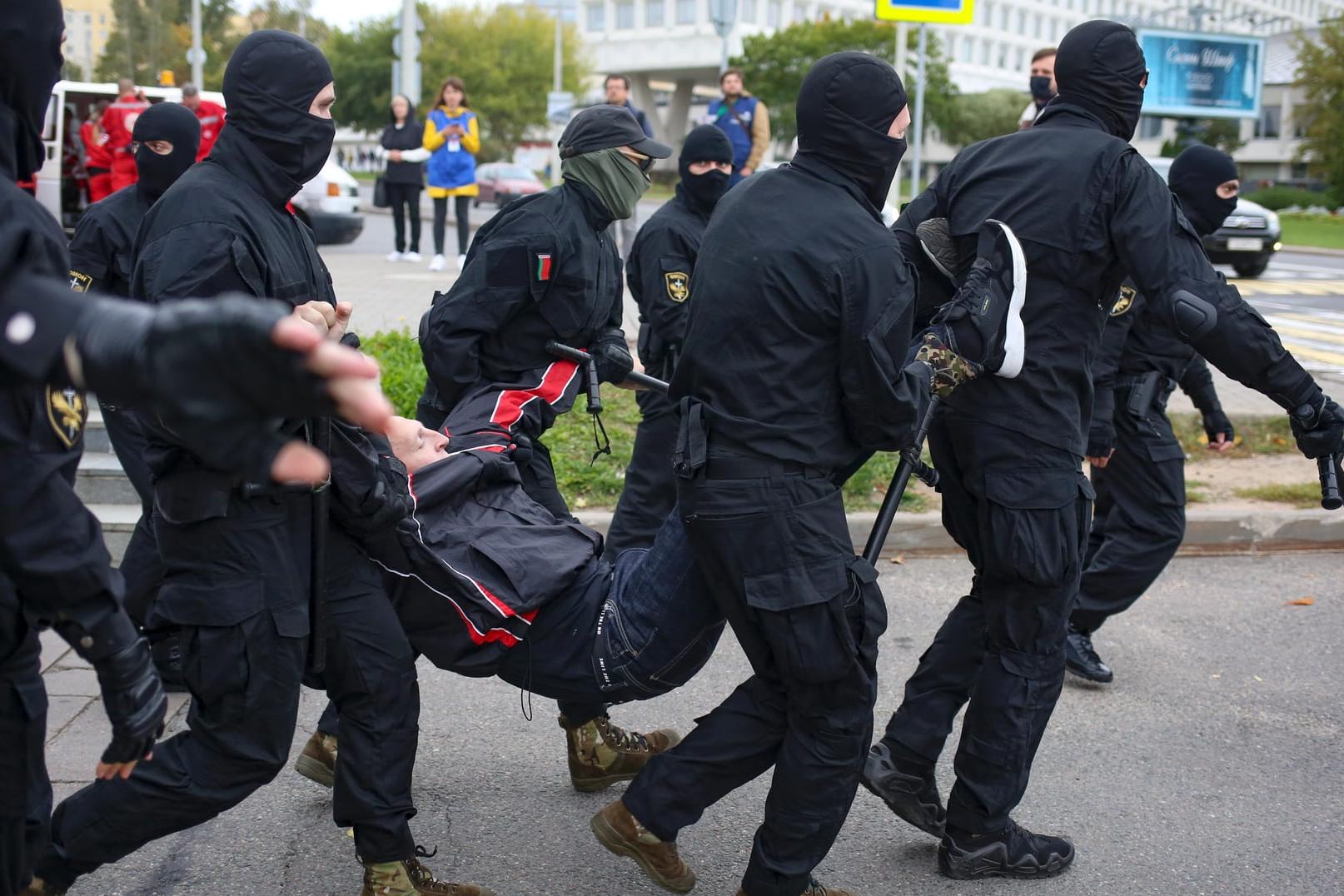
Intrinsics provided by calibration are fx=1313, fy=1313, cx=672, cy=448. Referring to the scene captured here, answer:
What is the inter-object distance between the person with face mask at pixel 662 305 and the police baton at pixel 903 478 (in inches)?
74.0

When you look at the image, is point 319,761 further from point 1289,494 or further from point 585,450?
point 1289,494

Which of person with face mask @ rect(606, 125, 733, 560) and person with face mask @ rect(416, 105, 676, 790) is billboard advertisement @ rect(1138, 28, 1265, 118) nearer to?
person with face mask @ rect(606, 125, 733, 560)

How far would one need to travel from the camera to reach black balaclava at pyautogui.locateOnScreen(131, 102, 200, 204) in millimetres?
5086

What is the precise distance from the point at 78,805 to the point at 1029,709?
2498mm

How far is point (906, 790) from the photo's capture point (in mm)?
3906

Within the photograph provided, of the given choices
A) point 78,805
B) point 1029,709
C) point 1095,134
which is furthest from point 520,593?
point 1095,134

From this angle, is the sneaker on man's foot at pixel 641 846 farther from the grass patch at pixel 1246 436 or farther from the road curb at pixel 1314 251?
the road curb at pixel 1314 251

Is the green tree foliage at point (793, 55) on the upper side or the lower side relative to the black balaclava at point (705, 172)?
upper

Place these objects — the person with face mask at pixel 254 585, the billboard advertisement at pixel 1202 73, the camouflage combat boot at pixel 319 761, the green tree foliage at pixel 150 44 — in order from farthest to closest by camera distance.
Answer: the green tree foliage at pixel 150 44
the billboard advertisement at pixel 1202 73
the camouflage combat boot at pixel 319 761
the person with face mask at pixel 254 585

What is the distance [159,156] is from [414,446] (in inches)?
93.6

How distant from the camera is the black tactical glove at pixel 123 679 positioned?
2.37 m

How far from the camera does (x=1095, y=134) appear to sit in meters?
3.63

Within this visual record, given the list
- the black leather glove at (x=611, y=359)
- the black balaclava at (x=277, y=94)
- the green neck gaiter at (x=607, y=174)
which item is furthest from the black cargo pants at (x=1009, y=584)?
the black balaclava at (x=277, y=94)

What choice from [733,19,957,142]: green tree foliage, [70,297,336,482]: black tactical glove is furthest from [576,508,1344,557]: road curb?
[733,19,957,142]: green tree foliage
